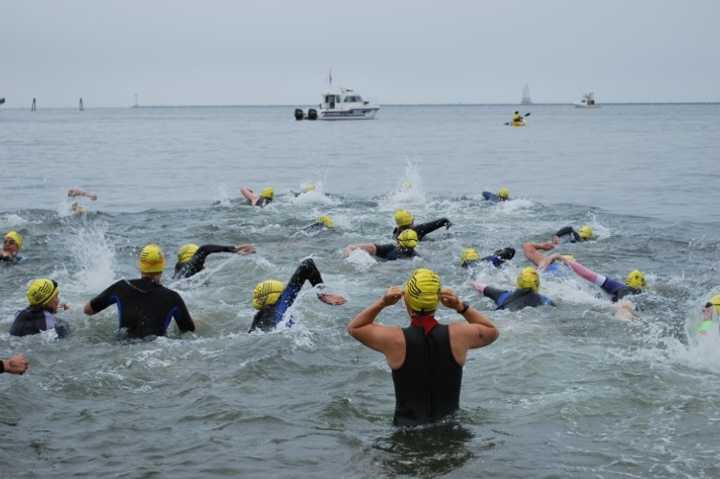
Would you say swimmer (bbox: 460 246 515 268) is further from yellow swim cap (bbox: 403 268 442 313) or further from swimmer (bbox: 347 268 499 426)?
yellow swim cap (bbox: 403 268 442 313)

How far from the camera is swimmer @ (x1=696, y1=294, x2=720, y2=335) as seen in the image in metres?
9.42

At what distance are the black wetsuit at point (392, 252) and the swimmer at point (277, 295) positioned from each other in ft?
16.5

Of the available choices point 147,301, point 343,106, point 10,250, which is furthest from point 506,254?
point 343,106

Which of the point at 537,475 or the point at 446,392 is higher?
the point at 446,392

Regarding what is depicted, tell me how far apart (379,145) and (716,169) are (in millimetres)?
26647

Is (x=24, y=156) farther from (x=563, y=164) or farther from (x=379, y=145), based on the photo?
(x=563, y=164)

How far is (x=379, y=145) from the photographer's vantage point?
60094 mm

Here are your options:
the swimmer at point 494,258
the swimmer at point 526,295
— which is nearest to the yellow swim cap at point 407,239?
the swimmer at point 494,258

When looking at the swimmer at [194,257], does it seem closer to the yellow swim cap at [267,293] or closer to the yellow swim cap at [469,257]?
the yellow swim cap at [267,293]

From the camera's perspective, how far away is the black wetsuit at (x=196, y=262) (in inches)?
487

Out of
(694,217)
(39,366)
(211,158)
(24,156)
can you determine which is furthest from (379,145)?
(39,366)

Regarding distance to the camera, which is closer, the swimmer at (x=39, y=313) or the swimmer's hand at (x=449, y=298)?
the swimmer's hand at (x=449, y=298)

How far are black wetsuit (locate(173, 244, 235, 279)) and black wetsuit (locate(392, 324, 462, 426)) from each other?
5877 millimetres

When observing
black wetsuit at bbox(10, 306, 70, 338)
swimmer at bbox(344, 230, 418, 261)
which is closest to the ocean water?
black wetsuit at bbox(10, 306, 70, 338)
